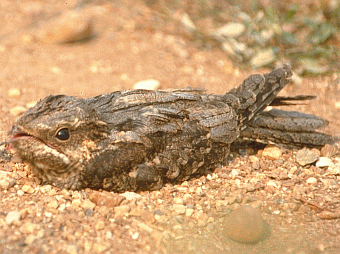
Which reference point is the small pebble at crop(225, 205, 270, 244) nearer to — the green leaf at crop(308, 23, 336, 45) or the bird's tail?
the bird's tail

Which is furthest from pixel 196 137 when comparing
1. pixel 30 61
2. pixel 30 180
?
pixel 30 61

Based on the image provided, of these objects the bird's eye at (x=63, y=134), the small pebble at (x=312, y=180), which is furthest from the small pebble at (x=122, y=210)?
the small pebble at (x=312, y=180)

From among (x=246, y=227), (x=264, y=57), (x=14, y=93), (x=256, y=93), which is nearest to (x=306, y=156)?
(x=256, y=93)

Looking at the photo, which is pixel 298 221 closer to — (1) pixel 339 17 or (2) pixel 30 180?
(2) pixel 30 180

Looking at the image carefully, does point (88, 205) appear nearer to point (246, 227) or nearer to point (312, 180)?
point (246, 227)

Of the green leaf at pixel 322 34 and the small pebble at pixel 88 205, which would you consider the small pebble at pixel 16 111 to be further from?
the green leaf at pixel 322 34

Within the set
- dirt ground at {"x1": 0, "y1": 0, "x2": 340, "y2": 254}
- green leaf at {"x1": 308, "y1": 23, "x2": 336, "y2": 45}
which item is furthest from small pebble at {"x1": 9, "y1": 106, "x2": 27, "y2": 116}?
green leaf at {"x1": 308, "y1": 23, "x2": 336, "y2": 45}
